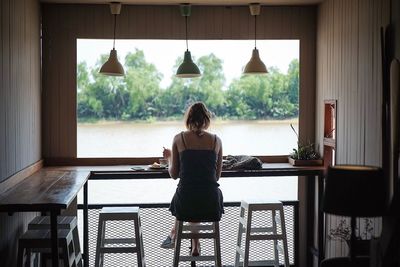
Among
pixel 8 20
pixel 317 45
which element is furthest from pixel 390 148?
pixel 8 20

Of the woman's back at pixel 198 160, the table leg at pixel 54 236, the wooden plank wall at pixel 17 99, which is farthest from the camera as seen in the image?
the woman's back at pixel 198 160

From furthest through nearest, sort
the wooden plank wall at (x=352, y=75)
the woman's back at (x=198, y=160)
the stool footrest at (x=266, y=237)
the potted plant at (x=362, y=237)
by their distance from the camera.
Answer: the stool footrest at (x=266, y=237), the woman's back at (x=198, y=160), the wooden plank wall at (x=352, y=75), the potted plant at (x=362, y=237)

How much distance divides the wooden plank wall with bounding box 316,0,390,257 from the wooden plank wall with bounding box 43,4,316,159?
1.22 feet

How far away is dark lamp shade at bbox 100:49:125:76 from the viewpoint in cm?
473

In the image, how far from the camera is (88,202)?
5082 millimetres

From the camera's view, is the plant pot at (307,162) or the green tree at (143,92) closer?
the plant pot at (307,162)

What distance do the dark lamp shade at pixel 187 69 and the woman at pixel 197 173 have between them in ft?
2.70

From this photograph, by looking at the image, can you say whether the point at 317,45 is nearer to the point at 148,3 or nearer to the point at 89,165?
the point at 148,3

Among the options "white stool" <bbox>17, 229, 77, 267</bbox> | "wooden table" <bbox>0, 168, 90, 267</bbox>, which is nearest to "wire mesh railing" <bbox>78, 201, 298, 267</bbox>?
"wooden table" <bbox>0, 168, 90, 267</bbox>

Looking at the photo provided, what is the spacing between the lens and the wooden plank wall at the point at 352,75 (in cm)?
374

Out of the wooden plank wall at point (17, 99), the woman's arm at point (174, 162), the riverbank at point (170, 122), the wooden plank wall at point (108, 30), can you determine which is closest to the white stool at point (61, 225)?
the wooden plank wall at point (17, 99)

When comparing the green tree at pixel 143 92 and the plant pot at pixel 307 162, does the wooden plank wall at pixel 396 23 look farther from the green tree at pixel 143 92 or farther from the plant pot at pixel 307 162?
the green tree at pixel 143 92

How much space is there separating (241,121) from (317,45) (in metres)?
1.01

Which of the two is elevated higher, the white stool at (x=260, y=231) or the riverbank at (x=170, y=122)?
the riverbank at (x=170, y=122)
